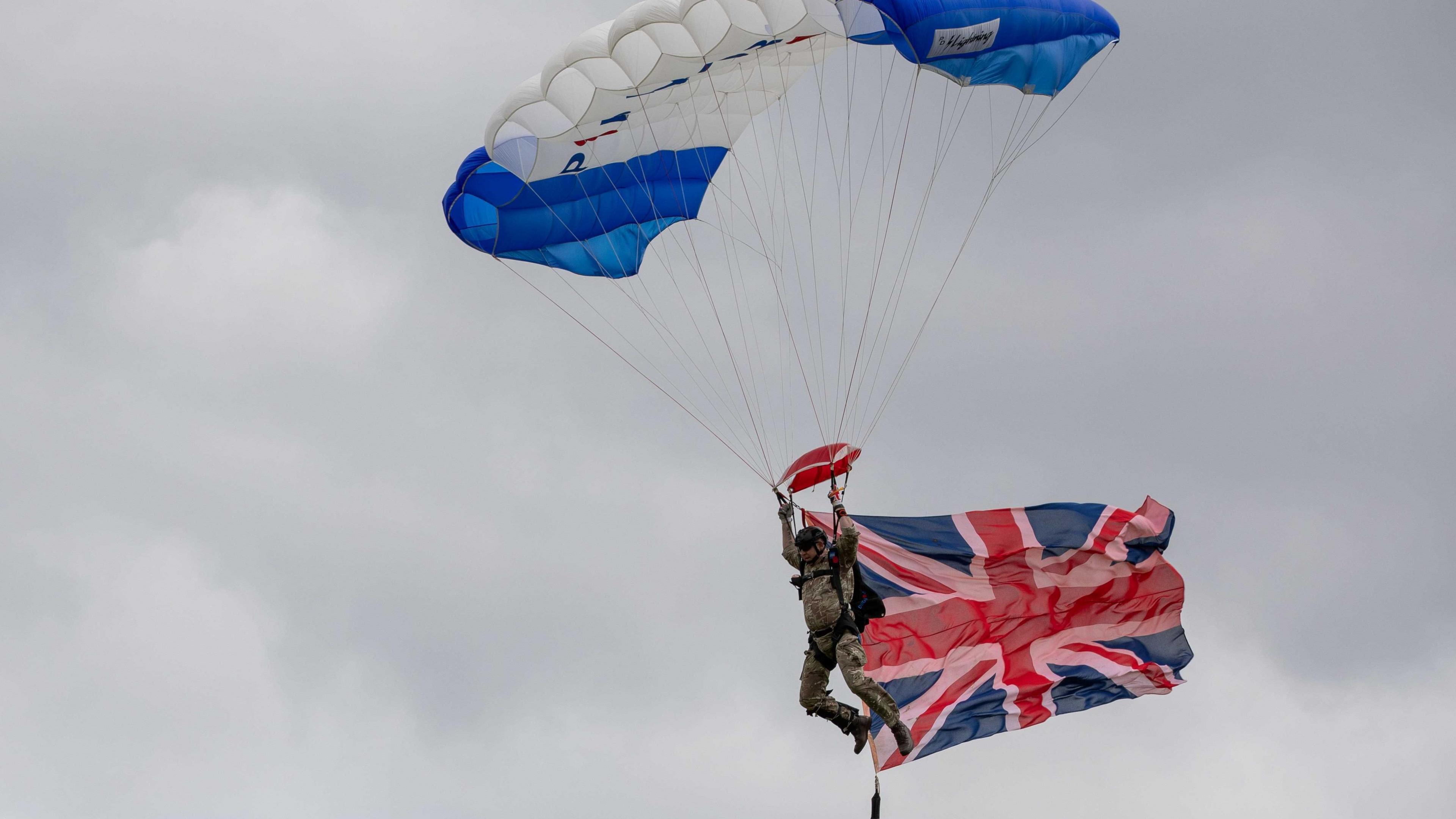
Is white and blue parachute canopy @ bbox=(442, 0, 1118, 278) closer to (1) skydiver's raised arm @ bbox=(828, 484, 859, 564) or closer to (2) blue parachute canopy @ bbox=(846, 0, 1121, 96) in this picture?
(2) blue parachute canopy @ bbox=(846, 0, 1121, 96)

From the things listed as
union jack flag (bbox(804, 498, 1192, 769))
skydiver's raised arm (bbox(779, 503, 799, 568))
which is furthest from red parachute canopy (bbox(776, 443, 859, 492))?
union jack flag (bbox(804, 498, 1192, 769))

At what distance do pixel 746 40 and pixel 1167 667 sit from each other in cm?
768

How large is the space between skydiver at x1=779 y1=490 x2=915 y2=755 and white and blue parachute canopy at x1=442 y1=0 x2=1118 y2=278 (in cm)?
414

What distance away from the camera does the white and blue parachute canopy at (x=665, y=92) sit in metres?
12.9

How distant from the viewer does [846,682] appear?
40.3 ft

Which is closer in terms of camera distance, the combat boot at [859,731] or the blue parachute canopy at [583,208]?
the combat boot at [859,731]

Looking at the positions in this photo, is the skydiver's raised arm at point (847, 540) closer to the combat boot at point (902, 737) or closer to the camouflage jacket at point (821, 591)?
the camouflage jacket at point (821, 591)

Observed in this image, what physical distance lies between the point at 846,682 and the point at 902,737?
28.6 inches

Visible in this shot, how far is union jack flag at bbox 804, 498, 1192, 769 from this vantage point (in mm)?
15094

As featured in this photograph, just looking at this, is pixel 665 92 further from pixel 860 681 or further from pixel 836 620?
pixel 860 681

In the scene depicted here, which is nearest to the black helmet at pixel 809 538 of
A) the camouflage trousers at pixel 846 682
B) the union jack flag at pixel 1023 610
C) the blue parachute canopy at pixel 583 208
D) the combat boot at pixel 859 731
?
the camouflage trousers at pixel 846 682

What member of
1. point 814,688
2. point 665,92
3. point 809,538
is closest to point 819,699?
point 814,688

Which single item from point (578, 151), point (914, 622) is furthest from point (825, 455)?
point (578, 151)

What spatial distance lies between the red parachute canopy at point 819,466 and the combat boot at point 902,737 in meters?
2.13
